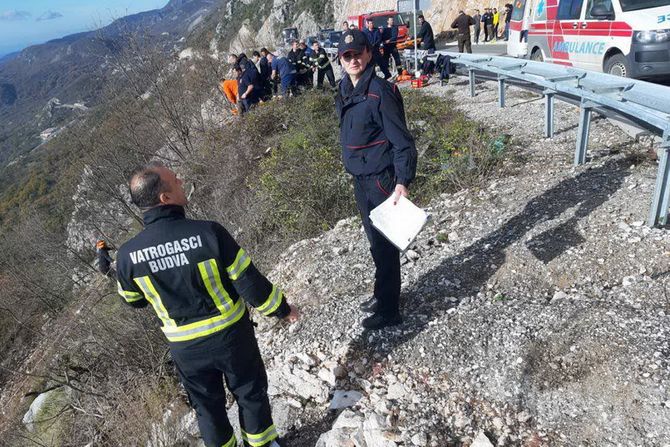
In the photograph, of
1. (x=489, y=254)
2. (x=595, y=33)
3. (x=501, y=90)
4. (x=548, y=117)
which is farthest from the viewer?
(x=501, y=90)

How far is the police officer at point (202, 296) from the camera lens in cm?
199

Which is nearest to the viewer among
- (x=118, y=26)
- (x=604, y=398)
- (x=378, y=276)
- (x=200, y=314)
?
(x=200, y=314)

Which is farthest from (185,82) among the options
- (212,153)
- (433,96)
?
(433,96)

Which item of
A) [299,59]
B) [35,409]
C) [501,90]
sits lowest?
[35,409]

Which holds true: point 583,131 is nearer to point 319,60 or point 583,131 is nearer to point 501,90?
point 501,90

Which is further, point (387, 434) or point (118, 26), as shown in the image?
point (118, 26)

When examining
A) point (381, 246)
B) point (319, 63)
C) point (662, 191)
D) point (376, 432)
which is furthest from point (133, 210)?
point (662, 191)

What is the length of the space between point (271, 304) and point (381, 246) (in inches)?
41.3

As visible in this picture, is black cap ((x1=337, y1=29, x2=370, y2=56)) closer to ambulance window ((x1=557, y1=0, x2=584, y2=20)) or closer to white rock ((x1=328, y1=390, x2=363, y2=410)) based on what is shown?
white rock ((x1=328, y1=390, x2=363, y2=410))

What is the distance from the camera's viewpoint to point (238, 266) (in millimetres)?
2117

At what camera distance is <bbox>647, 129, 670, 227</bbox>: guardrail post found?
3.25 metres

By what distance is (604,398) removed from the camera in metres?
2.36

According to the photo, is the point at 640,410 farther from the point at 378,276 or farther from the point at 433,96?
the point at 433,96

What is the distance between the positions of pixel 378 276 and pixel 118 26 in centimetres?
1296
